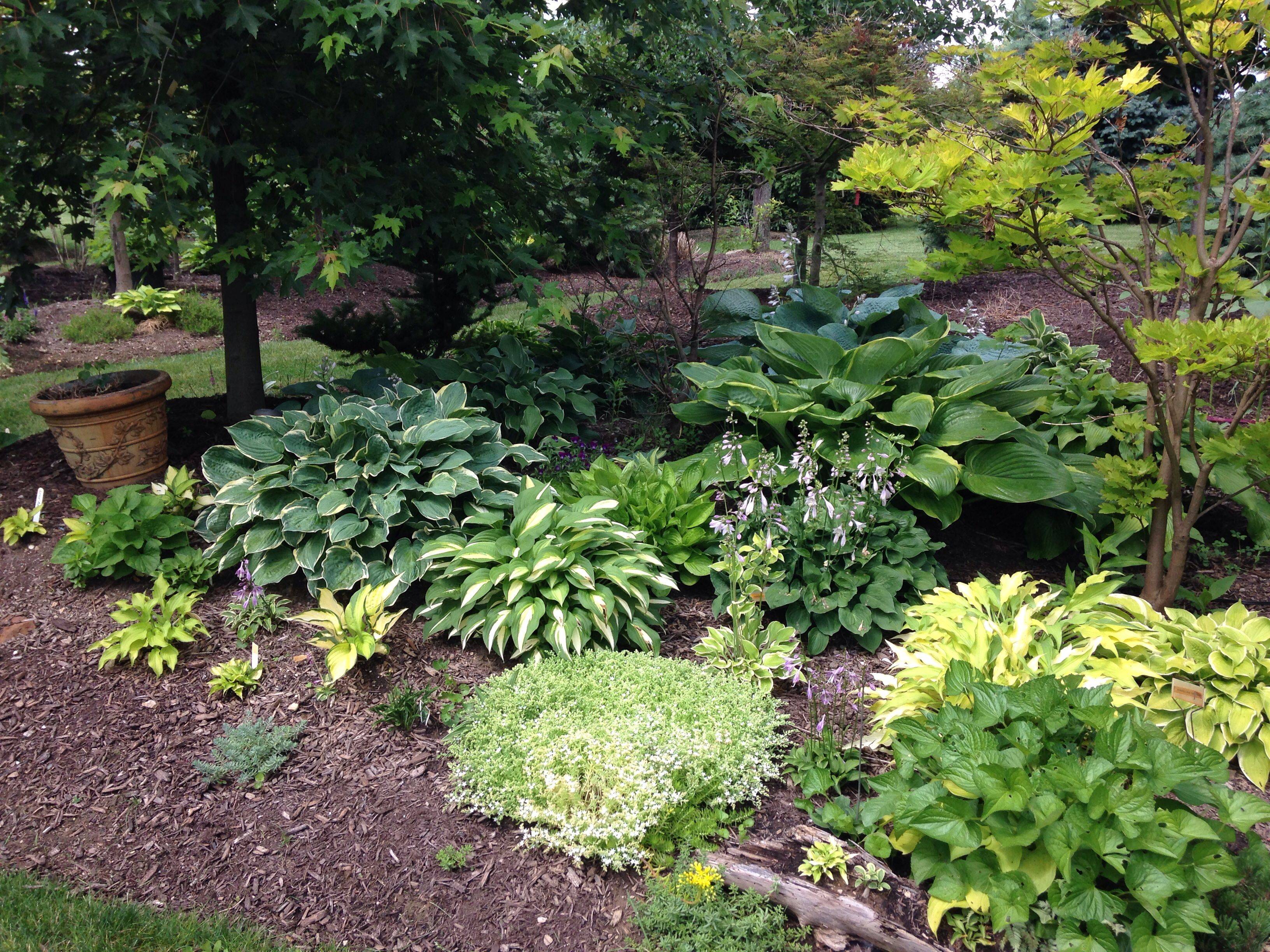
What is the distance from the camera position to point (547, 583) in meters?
3.52

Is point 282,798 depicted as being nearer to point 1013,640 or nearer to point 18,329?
point 1013,640

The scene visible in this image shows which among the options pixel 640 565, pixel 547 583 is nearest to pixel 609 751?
pixel 547 583

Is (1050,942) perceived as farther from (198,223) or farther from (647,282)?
(647,282)

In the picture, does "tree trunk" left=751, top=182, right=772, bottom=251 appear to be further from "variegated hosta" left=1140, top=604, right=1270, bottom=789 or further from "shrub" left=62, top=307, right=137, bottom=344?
"shrub" left=62, top=307, right=137, bottom=344

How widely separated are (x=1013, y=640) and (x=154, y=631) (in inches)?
134

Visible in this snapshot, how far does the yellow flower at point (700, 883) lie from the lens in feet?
7.79

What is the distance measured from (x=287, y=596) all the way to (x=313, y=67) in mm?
2621

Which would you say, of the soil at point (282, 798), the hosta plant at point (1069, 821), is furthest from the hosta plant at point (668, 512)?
the hosta plant at point (1069, 821)

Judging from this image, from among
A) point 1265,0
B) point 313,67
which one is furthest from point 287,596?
point 1265,0

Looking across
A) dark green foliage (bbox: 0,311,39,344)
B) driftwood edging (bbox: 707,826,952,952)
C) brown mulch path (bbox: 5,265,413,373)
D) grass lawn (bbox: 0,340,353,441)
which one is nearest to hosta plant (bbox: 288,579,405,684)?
driftwood edging (bbox: 707,826,952,952)

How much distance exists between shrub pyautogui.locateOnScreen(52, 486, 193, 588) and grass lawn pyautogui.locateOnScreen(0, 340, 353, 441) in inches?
101

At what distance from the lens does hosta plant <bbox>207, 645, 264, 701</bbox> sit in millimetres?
3359

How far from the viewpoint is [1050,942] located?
221 centimetres

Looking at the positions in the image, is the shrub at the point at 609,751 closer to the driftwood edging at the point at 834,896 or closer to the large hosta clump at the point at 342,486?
the driftwood edging at the point at 834,896
